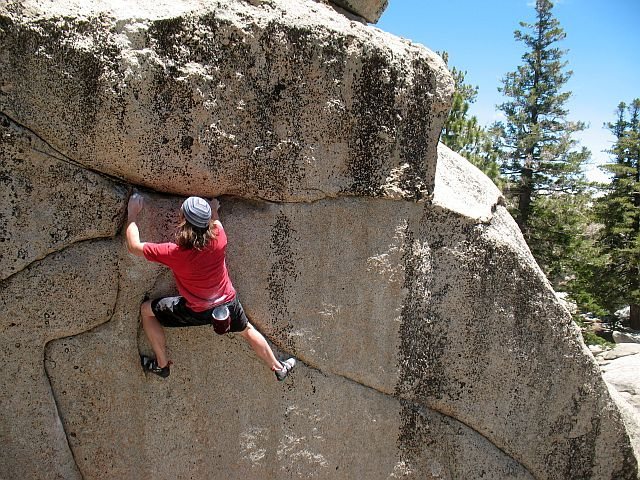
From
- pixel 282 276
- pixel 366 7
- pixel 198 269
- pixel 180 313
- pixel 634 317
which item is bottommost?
pixel 634 317

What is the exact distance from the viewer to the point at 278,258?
4.24 m

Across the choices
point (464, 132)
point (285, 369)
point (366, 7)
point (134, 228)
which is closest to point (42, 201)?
point (134, 228)

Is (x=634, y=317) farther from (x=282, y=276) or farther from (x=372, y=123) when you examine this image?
(x=282, y=276)

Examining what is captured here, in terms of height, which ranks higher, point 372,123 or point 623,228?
point 372,123

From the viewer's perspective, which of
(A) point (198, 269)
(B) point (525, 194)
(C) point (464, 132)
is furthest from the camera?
(B) point (525, 194)

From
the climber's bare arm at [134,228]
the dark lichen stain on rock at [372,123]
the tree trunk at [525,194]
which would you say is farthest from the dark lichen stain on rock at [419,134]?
the tree trunk at [525,194]

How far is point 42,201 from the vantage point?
3787 millimetres

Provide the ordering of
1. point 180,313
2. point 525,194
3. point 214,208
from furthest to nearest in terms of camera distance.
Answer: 1. point 525,194
2. point 214,208
3. point 180,313

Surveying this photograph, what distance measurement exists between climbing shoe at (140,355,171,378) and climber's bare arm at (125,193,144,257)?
2.44 ft

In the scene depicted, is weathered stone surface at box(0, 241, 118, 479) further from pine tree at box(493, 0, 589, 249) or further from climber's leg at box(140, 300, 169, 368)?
pine tree at box(493, 0, 589, 249)

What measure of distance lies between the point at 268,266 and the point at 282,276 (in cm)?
12

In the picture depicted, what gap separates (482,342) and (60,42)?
11.6 feet

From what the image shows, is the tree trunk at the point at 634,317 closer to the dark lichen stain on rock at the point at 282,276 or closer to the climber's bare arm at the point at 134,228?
the dark lichen stain on rock at the point at 282,276

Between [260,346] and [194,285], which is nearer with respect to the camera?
[194,285]
